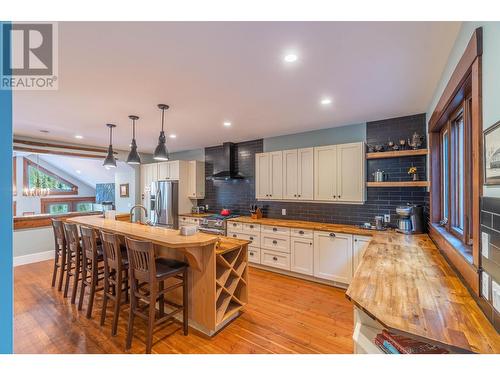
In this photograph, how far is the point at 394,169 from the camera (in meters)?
3.41

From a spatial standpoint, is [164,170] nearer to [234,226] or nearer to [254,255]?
[234,226]

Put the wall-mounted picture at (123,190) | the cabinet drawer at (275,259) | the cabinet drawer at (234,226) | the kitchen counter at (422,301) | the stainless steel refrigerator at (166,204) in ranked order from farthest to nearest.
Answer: the wall-mounted picture at (123,190)
the stainless steel refrigerator at (166,204)
the cabinet drawer at (234,226)
the cabinet drawer at (275,259)
the kitchen counter at (422,301)

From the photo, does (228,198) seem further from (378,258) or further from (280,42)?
(280,42)

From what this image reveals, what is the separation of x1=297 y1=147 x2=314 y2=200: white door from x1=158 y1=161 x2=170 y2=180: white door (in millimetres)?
3439

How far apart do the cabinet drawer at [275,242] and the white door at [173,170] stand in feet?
9.18

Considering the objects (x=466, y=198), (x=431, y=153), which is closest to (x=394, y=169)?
(x=431, y=153)

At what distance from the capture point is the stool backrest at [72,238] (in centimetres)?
301

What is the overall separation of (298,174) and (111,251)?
302 centimetres

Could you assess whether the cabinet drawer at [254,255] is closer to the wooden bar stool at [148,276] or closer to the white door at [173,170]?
the wooden bar stool at [148,276]

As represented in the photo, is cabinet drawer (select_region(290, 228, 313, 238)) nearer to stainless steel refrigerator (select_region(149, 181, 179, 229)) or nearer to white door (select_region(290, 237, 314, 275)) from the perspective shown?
white door (select_region(290, 237, 314, 275))

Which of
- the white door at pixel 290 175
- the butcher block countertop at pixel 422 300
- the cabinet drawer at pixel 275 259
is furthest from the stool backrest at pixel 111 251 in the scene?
the white door at pixel 290 175

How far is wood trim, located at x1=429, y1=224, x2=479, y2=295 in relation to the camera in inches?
50.9

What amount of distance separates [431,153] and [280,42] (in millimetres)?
2425
